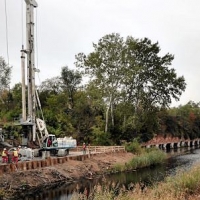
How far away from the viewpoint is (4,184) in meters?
26.0

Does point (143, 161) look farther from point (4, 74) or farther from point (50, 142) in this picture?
point (4, 74)

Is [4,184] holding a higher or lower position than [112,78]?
lower

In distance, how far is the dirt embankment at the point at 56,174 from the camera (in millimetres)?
26672

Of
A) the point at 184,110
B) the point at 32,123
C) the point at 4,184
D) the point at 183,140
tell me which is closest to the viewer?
the point at 4,184

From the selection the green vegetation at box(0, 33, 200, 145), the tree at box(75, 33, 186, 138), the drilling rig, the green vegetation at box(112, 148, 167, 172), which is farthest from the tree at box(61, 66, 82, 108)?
the drilling rig

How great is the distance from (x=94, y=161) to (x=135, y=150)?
1137cm

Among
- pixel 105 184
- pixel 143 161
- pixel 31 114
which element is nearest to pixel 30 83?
pixel 31 114

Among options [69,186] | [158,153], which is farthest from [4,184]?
[158,153]

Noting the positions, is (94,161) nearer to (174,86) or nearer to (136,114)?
(136,114)

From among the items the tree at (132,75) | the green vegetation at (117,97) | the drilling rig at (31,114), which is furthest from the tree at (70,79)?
the drilling rig at (31,114)

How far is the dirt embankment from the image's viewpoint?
2667cm

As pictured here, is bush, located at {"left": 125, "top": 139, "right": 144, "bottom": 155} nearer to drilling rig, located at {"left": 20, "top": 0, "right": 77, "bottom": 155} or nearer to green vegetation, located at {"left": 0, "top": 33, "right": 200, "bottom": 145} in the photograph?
green vegetation, located at {"left": 0, "top": 33, "right": 200, "bottom": 145}

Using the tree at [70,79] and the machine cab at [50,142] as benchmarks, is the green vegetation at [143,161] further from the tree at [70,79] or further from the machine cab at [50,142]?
the tree at [70,79]

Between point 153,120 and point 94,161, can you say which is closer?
point 94,161
